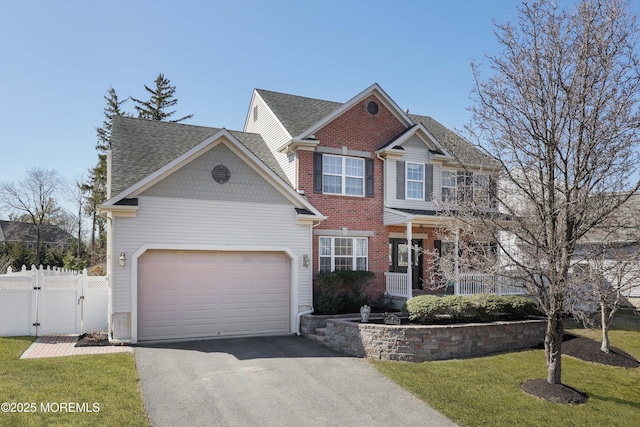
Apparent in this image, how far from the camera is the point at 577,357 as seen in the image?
36.8 feet

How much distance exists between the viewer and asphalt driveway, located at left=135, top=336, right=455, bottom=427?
7.23m

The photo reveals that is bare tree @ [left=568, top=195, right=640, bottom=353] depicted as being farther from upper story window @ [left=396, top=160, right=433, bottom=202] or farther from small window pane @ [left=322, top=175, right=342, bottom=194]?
small window pane @ [left=322, top=175, right=342, bottom=194]

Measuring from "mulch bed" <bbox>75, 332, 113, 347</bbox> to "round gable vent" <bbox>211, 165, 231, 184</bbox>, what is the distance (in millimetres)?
5359

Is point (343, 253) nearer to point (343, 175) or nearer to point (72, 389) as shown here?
point (343, 175)

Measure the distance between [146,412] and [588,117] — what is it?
9.20 meters

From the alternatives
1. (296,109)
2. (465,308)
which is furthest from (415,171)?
(465,308)

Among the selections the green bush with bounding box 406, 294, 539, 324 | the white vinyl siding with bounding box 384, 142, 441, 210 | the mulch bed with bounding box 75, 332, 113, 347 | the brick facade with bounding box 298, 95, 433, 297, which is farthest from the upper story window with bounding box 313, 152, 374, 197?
the mulch bed with bounding box 75, 332, 113, 347

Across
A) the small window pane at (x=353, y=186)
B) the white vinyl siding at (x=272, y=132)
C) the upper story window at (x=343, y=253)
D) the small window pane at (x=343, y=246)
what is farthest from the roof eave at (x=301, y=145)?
the small window pane at (x=343, y=246)

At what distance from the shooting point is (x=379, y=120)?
17.1 metres

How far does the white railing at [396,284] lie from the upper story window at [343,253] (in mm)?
1024

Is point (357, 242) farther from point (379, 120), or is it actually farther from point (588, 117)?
point (588, 117)

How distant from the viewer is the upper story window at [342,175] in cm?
1602

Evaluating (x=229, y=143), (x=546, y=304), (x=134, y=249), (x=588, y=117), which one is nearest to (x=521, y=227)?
(x=546, y=304)

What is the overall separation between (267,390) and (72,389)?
3.48 metres
